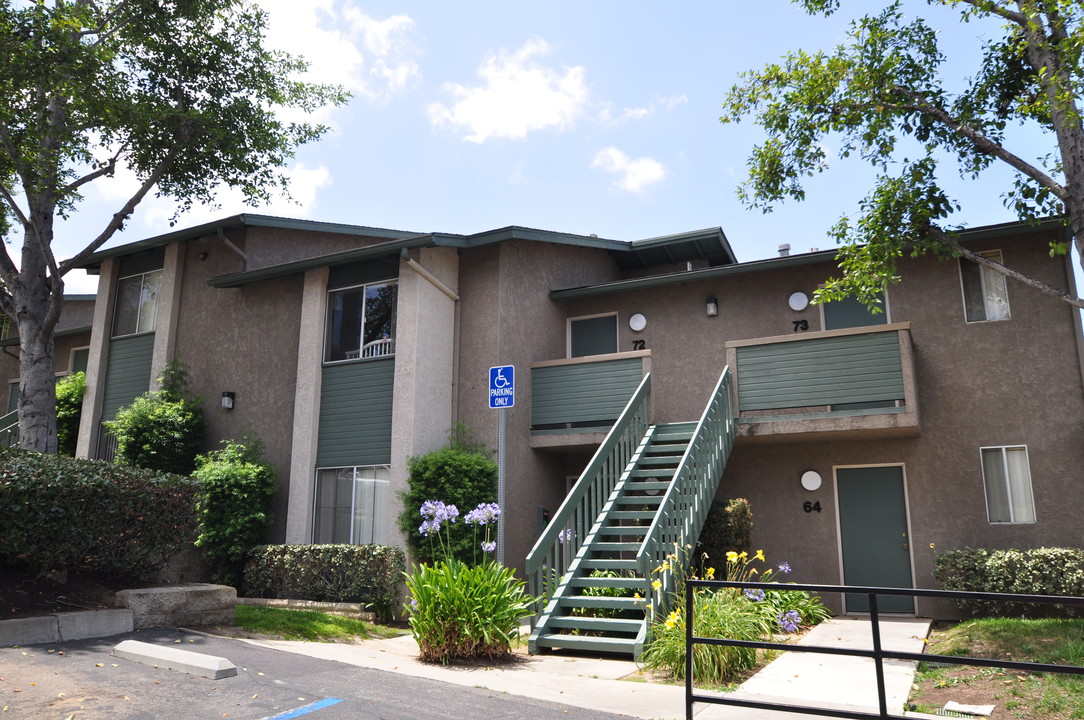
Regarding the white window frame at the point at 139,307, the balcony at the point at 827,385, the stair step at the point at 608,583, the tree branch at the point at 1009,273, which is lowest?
the stair step at the point at 608,583

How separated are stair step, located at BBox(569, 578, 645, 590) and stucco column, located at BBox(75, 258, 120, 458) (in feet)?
38.0

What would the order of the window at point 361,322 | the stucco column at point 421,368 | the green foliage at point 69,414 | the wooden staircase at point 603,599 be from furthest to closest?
the green foliage at point 69,414, the window at point 361,322, the stucco column at point 421,368, the wooden staircase at point 603,599

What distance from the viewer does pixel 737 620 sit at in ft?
25.8

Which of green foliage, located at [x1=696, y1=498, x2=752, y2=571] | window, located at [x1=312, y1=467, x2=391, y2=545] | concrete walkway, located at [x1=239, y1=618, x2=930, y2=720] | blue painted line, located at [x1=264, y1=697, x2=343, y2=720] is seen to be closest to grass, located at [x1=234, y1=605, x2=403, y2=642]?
concrete walkway, located at [x1=239, y1=618, x2=930, y2=720]

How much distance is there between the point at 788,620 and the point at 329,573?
658 centimetres

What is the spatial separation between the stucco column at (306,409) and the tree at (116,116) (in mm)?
3841

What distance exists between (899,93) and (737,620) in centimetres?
745

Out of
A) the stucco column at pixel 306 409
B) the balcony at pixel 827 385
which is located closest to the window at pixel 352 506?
the stucco column at pixel 306 409

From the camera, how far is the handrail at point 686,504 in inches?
342

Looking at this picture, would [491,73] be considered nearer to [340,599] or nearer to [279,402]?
[279,402]

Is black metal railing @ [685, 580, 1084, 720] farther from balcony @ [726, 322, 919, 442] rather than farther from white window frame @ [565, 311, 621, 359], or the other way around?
white window frame @ [565, 311, 621, 359]

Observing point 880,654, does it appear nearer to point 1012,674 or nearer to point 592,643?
point 1012,674

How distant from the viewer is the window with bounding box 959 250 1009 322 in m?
11.9

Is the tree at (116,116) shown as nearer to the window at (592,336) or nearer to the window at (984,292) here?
the window at (592,336)
